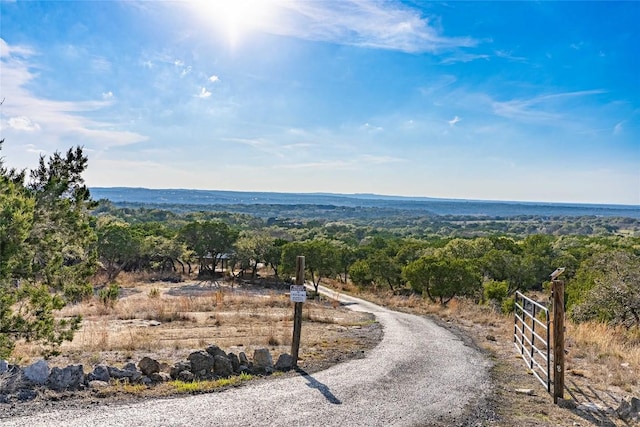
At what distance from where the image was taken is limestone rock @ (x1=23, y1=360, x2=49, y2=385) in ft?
24.6

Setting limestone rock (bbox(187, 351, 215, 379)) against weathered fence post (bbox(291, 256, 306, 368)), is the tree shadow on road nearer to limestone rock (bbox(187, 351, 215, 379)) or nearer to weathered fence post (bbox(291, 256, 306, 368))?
weathered fence post (bbox(291, 256, 306, 368))

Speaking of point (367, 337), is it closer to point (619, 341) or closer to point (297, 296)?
point (297, 296)

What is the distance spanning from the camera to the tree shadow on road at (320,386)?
7731 mm

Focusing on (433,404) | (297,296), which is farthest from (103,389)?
(433,404)

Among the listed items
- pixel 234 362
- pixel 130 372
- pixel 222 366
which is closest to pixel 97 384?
pixel 130 372

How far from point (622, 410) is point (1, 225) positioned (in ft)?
36.3

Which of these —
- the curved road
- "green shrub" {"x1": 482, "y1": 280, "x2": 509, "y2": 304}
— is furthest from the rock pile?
"green shrub" {"x1": 482, "y1": 280, "x2": 509, "y2": 304}

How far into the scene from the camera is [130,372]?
27.2ft

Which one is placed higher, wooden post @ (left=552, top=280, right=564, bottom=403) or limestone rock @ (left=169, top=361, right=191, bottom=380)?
wooden post @ (left=552, top=280, right=564, bottom=403)

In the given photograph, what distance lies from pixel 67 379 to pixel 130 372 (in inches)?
40.9

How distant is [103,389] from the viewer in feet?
24.9

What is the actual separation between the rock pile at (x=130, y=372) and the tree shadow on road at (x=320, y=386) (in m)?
0.51

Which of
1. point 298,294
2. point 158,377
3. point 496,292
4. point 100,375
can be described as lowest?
point 496,292

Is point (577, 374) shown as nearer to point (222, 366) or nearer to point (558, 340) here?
point (558, 340)
